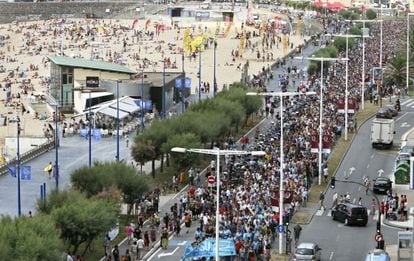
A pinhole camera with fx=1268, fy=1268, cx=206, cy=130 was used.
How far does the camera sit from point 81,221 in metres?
43.0

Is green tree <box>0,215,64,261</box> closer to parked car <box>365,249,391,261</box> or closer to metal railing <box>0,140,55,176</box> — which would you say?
parked car <box>365,249,391,261</box>

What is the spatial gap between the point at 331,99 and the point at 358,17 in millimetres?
113008

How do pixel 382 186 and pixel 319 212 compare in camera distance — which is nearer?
pixel 319 212

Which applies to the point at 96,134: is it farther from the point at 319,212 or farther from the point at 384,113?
the point at 319,212

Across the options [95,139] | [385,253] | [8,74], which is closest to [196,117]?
[95,139]

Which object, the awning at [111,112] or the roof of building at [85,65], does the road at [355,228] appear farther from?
the roof of building at [85,65]

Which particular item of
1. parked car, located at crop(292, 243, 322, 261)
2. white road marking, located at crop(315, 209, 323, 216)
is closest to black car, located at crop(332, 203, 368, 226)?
white road marking, located at crop(315, 209, 323, 216)

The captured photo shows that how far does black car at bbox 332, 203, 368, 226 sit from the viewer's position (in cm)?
5097

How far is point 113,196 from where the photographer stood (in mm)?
47562

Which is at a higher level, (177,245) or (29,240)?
(29,240)

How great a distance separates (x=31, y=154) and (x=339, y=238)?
23125 millimetres

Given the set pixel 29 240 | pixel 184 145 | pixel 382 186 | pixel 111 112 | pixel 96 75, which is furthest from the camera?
pixel 96 75

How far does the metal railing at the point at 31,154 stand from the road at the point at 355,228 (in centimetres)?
1602

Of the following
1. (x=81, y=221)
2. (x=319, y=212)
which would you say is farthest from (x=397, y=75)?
(x=81, y=221)
